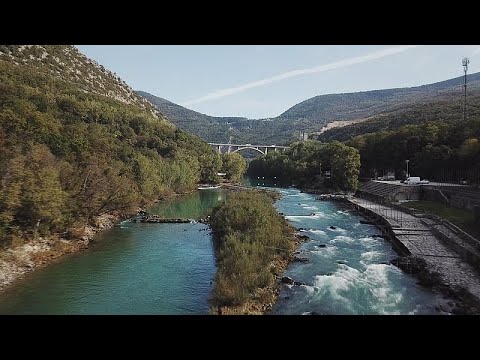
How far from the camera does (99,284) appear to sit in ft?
41.5

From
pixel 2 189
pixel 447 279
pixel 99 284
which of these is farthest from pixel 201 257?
pixel 447 279

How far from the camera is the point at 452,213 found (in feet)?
72.9

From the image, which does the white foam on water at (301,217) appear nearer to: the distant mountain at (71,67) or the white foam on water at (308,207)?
the white foam on water at (308,207)

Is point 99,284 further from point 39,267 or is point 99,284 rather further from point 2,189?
point 2,189

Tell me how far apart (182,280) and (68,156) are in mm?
12292

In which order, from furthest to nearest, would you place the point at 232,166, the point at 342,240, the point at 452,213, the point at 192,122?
the point at 192,122, the point at 232,166, the point at 452,213, the point at 342,240

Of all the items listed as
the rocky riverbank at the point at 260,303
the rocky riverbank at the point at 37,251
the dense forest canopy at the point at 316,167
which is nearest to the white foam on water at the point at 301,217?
the rocky riverbank at the point at 260,303

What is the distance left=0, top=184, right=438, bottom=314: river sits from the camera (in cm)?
1076

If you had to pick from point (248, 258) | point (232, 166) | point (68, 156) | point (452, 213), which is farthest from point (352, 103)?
point (248, 258)

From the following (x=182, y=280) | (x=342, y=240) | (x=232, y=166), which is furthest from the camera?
(x=232, y=166)

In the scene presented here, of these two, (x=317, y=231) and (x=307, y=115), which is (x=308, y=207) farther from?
(x=307, y=115)

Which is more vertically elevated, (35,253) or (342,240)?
(35,253)

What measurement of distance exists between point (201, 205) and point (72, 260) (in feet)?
55.9

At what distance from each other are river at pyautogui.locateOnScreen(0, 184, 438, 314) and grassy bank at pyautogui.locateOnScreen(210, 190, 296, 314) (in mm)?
491
